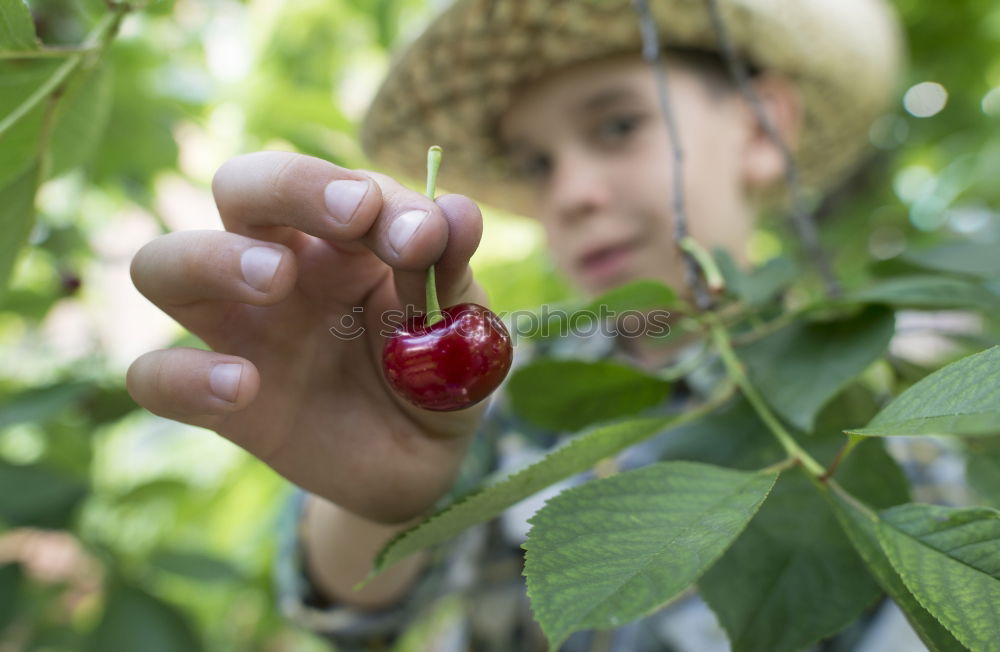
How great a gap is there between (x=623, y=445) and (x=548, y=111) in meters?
0.72

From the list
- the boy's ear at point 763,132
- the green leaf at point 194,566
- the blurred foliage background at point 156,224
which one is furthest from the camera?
the boy's ear at point 763,132

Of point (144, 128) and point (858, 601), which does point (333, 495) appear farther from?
point (144, 128)

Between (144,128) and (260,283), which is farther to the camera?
(144,128)

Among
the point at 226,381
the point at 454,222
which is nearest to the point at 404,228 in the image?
the point at 454,222

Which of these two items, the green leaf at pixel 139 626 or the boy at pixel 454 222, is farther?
the green leaf at pixel 139 626

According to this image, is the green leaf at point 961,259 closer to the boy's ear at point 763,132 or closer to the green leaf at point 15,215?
the boy's ear at point 763,132

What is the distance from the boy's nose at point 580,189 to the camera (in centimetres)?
95

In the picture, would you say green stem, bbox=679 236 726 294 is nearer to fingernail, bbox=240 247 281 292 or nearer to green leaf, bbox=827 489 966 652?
A: green leaf, bbox=827 489 966 652

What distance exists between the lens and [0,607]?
95cm

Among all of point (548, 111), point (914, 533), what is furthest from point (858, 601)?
point (548, 111)

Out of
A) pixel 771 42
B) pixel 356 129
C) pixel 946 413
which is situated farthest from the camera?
pixel 356 129

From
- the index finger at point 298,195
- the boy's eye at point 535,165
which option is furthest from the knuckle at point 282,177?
the boy's eye at point 535,165

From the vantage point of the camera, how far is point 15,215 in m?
0.53

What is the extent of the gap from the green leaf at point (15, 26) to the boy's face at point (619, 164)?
0.63 m
